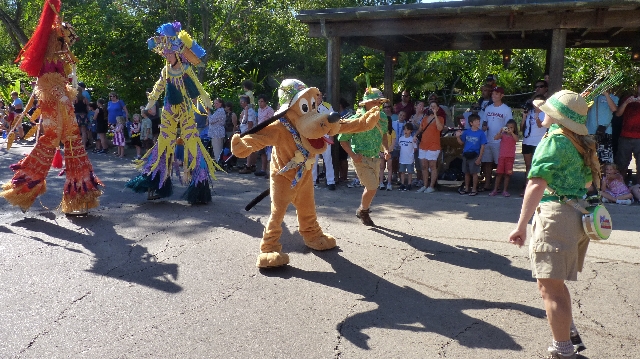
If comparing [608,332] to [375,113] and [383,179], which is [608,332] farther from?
[383,179]

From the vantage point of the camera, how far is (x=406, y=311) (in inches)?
160

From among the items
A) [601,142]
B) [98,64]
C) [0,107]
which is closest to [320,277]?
[601,142]

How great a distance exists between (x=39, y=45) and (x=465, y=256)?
17.6 feet

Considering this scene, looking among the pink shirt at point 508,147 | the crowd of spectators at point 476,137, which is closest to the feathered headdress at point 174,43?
the crowd of spectators at point 476,137

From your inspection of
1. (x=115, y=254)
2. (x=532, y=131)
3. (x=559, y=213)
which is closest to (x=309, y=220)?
(x=115, y=254)

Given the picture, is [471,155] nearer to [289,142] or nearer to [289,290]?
[289,142]

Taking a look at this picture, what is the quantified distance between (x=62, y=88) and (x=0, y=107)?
39.5ft

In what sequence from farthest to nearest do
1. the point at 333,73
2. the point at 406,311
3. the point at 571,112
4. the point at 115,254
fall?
the point at 333,73 < the point at 115,254 < the point at 406,311 < the point at 571,112

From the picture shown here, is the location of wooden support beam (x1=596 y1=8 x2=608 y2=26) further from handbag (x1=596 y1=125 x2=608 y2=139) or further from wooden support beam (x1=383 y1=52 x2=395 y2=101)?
wooden support beam (x1=383 y1=52 x2=395 y2=101)

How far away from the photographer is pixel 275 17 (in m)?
19.6

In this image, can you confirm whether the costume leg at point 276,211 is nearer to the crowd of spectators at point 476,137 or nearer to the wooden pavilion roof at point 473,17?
the crowd of spectators at point 476,137

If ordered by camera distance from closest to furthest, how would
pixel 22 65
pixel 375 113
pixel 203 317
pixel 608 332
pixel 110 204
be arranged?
1. pixel 608 332
2. pixel 203 317
3. pixel 375 113
4. pixel 22 65
5. pixel 110 204

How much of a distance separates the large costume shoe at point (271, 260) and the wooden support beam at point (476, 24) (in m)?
5.63

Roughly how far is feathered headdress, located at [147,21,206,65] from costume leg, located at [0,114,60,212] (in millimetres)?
1523
